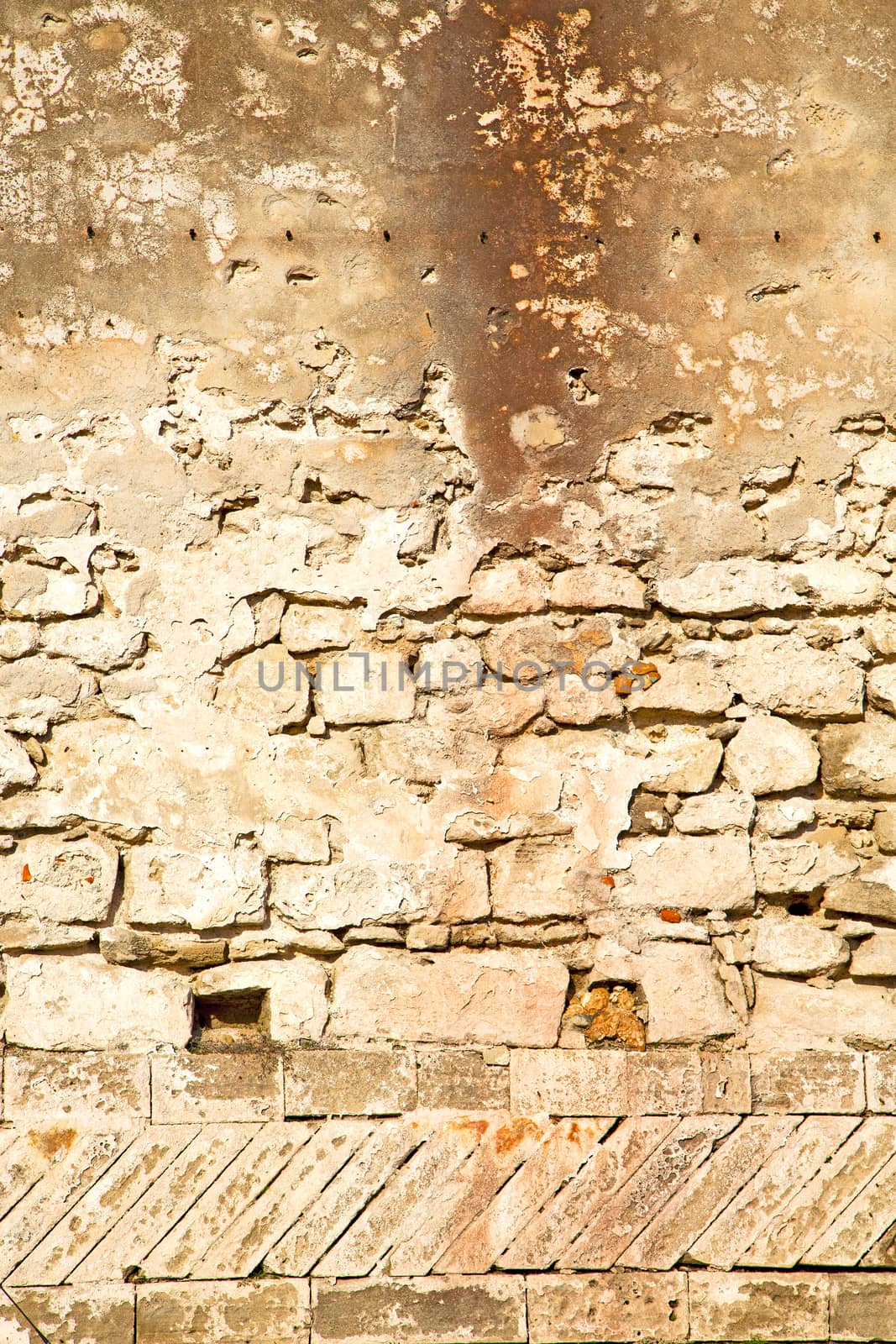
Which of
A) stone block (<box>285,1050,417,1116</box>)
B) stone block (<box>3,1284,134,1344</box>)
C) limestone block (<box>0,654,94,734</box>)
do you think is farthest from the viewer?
limestone block (<box>0,654,94,734</box>)

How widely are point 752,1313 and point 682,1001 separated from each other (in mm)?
808

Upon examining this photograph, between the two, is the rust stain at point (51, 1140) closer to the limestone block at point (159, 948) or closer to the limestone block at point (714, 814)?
the limestone block at point (159, 948)

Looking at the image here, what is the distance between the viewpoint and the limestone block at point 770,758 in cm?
291

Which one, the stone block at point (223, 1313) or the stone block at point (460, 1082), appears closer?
the stone block at point (223, 1313)

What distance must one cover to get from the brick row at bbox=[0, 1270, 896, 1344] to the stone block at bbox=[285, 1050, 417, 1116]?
43 cm

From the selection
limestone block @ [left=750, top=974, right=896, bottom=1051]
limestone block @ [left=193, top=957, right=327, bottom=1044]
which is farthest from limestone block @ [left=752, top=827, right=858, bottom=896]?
limestone block @ [left=193, top=957, right=327, bottom=1044]

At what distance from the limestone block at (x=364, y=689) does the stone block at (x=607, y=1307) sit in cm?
A: 154

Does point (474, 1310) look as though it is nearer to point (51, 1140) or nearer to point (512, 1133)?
point (512, 1133)

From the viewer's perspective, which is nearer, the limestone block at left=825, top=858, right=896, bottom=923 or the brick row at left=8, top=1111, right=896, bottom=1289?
the brick row at left=8, top=1111, right=896, bottom=1289

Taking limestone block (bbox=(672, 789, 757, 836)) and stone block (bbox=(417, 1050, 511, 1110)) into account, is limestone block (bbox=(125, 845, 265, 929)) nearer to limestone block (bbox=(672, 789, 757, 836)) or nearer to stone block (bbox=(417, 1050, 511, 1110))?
stone block (bbox=(417, 1050, 511, 1110))

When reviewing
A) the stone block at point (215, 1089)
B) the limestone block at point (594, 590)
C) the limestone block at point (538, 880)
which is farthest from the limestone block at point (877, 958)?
the stone block at point (215, 1089)

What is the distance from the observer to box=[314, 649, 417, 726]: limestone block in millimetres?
2893

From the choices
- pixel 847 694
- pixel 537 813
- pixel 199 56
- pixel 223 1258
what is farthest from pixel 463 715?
pixel 199 56

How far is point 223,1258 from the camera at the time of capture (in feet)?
8.78
